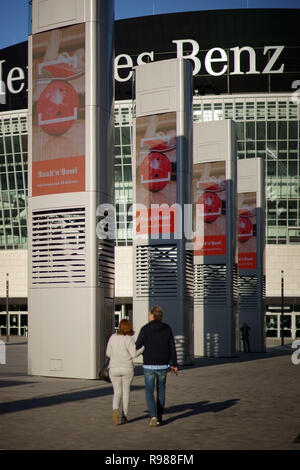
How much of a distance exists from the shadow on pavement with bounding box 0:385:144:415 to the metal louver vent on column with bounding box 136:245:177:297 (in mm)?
10676

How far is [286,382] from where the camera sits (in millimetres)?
21891

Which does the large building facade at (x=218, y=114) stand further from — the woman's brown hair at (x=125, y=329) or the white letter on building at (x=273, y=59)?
the woman's brown hair at (x=125, y=329)

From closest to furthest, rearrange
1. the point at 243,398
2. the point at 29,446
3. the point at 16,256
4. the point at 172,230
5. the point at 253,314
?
the point at 29,446
the point at 243,398
the point at 172,230
the point at 253,314
the point at 16,256

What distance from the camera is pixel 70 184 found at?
22406 millimetres

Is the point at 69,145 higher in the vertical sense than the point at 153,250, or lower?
higher

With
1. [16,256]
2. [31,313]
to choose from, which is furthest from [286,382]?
[16,256]

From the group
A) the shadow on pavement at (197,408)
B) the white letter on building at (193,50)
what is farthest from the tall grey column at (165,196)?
the white letter on building at (193,50)

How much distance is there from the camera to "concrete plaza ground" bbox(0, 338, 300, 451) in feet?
35.0

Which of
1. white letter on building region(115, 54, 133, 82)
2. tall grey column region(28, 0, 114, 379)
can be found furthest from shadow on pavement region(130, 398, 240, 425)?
white letter on building region(115, 54, 133, 82)

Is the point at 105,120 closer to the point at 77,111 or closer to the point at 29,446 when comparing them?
the point at 77,111

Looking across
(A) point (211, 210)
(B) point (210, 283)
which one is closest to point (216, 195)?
(A) point (211, 210)

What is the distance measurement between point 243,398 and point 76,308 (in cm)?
619

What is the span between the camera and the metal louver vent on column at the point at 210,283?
120ft

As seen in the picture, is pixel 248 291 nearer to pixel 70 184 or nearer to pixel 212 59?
pixel 70 184
